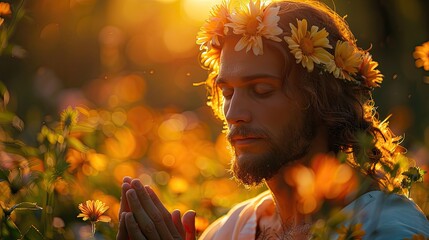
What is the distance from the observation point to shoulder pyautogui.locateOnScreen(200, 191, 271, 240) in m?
2.68

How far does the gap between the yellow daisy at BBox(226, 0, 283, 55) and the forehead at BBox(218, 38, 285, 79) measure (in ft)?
0.08

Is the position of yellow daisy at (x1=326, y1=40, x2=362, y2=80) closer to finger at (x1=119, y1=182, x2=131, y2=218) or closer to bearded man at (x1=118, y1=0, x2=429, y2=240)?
bearded man at (x1=118, y1=0, x2=429, y2=240)

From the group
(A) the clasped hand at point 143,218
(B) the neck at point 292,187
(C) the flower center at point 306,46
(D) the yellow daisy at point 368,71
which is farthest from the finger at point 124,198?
(D) the yellow daisy at point 368,71

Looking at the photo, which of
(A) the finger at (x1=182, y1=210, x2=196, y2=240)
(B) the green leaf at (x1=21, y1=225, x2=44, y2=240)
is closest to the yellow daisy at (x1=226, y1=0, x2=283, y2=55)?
(A) the finger at (x1=182, y1=210, x2=196, y2=240)

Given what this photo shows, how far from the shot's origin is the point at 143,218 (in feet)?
6.72

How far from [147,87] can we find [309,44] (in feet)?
15.2

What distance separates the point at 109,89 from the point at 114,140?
72.9 inches

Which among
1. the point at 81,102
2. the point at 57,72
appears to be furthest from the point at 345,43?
the point at 57,72

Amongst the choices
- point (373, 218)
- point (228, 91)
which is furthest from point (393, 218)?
point (228, 91)

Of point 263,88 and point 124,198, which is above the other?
point 263,88

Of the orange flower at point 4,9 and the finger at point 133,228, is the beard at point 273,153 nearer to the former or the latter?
the finger at point 133,228

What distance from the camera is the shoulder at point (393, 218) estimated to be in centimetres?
207

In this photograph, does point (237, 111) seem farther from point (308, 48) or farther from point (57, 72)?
point (57, 72)

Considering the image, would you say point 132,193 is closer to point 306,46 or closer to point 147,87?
point 306,46
